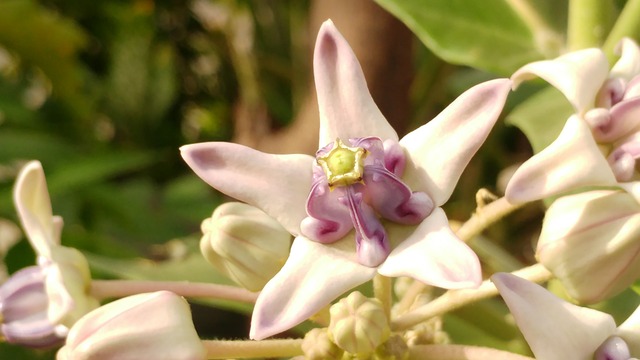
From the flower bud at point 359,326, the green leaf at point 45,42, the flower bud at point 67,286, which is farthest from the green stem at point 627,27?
the green leaf at point 45,42

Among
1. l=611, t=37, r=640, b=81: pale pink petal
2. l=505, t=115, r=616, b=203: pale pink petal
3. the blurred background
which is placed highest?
l=611, t=37, r=640, b=81: pale pink petal

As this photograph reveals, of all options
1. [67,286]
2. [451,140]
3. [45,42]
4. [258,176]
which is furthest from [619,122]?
[45,42]

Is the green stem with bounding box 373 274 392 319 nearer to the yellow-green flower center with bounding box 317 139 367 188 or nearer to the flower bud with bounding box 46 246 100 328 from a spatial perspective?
the yellow-green flower center with bounding box 317 139 367 188

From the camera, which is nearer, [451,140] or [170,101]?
[451,140]

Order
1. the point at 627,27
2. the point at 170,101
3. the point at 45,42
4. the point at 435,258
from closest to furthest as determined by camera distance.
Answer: the point at 435,258 < the point at 627,27 < the point at 45,42 < the point at 170,101

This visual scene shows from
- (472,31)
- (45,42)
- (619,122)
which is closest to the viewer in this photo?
(619,122)

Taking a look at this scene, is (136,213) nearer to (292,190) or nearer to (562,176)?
(292,190)

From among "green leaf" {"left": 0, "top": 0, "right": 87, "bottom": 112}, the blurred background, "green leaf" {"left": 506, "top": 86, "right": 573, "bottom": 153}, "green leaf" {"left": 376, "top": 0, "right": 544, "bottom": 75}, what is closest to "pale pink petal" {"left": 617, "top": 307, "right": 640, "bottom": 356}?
"green leaf" {"left": 506, "top": 86, "right": 573, "bottom": 153}

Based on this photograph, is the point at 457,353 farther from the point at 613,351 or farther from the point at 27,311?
the point at 27,311
